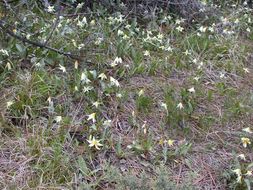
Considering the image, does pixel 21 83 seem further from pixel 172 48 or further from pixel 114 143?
pixel 172 48

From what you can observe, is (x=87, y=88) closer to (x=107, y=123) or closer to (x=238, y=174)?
(x=107, y=123)

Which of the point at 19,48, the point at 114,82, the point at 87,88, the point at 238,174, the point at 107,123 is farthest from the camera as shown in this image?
the point at 19,48

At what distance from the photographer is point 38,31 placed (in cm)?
352

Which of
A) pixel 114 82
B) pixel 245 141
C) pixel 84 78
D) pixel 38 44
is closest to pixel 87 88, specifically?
pixel 84 78

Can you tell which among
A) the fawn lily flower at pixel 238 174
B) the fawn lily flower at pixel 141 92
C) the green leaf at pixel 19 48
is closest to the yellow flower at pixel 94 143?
the fawn lily flower at pixel 141 92

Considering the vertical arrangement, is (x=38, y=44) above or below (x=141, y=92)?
above

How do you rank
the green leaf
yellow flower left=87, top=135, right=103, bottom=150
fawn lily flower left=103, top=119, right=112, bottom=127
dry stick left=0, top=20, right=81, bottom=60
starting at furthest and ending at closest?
1. the green leaf
2. dry stick left=0, top=20, right=81, bottom=60
3. fawn lily flower left=103, top=119, right=112, bottom=127
4. yellow flower left=87, top=135, right=103, bottom=150

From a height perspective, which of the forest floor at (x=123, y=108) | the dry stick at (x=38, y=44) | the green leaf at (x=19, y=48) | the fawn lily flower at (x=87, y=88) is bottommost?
the forest floor at (x=123, y=108)

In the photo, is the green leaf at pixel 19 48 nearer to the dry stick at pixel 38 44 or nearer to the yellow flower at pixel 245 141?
the dry stick at pixel 38 44

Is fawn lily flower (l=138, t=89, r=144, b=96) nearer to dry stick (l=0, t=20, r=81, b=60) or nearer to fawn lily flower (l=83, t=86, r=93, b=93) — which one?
fawn lily flower (l=83, t=86, r=93, b=93)

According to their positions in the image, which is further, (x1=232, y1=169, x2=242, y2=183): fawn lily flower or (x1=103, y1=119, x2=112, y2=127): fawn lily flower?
(x1=103, y1=119, x2=112, y2=127): fawn lily flower

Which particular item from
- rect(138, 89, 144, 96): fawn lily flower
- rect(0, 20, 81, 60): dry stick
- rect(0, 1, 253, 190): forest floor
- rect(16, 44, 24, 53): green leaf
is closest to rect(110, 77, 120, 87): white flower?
→ rect(0, 1, 253, 190): forest floor

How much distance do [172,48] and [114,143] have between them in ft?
4.59

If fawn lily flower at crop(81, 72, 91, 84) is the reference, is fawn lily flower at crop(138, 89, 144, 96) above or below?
below
